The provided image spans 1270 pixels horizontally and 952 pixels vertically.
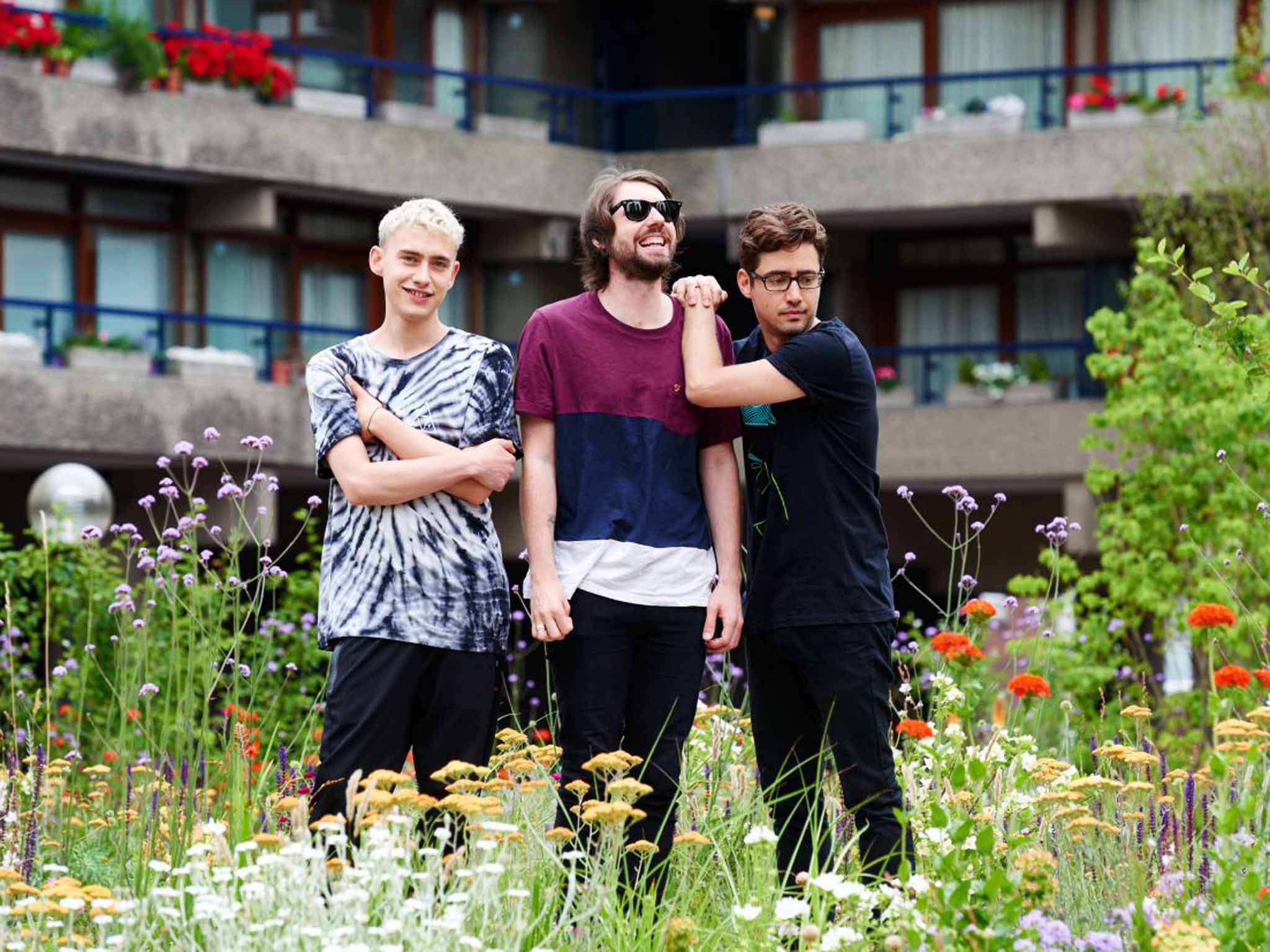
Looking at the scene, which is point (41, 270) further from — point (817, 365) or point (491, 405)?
point (817, 365)

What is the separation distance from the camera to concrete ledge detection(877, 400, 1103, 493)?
25.0 m

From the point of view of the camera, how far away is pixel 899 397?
1026 inches

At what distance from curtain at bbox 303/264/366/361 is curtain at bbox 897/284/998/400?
7.07m

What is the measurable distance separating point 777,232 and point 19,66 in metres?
19.3

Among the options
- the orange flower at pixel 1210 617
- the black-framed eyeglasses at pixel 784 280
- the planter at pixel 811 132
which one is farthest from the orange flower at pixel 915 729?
the planter at pixel 811 132

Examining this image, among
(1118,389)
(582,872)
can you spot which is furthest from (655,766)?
(1118,389)

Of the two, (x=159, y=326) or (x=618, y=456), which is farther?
(x=159, y=326)

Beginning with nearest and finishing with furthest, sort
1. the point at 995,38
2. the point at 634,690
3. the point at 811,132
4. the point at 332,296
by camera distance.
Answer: the point at 634,690
the point at 811,132
the point at 332,296
the point at 995,38

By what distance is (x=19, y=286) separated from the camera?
2469cm

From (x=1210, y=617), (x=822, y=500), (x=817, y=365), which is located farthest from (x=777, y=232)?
(x=1210, y=617)

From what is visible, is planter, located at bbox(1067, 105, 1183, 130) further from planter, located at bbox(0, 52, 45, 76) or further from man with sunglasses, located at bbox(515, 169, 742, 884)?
man with sunglasses, located at bbox(515, 169, 742, 884)

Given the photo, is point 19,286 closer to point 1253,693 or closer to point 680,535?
point 1253,693

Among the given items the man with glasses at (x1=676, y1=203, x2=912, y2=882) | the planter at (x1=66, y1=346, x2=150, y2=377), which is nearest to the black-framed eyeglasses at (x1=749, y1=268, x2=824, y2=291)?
the man with glasses at (x1=676, y1=203, x2=912, y2=882)

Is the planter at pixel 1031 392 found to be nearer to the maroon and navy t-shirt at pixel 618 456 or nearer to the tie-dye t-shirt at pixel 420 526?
the maroon and navy t-shirt at pixel 618 456
